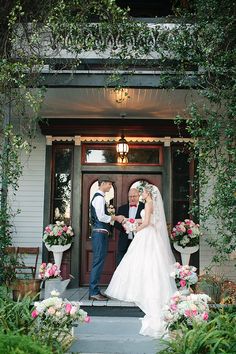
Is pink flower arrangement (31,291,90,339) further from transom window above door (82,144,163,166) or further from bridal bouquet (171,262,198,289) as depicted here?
transom window above door (82,144,163,166)

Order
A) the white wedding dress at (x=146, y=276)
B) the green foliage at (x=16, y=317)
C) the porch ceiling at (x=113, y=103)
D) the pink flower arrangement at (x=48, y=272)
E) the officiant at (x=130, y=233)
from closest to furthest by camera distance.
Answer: the green foliage at (x=16, y=317) → the white wedding dress at (x=146, y=276) → the pink flower arrangement at (x=48, y=272) → the porch ceiling at (x=113, y=103) → the officiant at (x=130, y=233)

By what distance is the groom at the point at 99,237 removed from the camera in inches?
292

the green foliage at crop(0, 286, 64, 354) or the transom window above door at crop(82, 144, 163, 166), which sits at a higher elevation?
the transom window above door at crop(82, 144, 163, 166)

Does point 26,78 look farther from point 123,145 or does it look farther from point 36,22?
point 123,145

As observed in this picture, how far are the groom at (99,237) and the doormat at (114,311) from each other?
1.10 feet

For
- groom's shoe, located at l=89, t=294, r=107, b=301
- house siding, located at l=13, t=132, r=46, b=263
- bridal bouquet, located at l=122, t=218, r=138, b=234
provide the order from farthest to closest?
house siding, located at l=13, t=132, r=46, b=263, bridal bouquet, located at l=122, t=218, r=138, b=234, groom's shoe, located at l=89, t=294, r=107, b=301

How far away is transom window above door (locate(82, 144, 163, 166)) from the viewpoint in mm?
9539

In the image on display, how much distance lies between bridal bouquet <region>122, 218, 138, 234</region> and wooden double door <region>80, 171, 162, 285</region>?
1.27 meters

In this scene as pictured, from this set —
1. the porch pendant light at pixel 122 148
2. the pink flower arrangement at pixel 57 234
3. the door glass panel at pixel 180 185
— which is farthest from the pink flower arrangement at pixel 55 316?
the door glass panel at pixel 180 185

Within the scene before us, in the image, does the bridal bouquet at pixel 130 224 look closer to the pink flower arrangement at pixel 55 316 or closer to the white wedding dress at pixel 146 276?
the white wedding dress at pixel 146 276

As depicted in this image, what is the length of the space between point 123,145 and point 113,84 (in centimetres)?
189

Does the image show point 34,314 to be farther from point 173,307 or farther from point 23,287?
point 23,287

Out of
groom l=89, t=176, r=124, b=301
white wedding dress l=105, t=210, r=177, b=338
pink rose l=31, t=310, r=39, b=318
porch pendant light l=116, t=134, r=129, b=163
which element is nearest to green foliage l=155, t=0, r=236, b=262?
white wedding dress l=105, t=210, r=177, b=338

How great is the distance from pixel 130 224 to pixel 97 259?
39.5 inches
